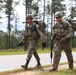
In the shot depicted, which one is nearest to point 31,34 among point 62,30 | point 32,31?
point 32,31

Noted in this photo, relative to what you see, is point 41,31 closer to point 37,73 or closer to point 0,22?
point 37,73

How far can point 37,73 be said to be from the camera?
11.4 metres

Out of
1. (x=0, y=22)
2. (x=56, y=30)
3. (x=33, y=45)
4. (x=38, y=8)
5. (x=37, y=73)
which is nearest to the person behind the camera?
(x=37, y=73)

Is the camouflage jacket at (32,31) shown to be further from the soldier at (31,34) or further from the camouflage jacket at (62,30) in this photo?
the camouflage jacket at (62,30)

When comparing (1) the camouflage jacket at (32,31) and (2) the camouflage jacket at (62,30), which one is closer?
(2) the camouflage jacket at (62,30)

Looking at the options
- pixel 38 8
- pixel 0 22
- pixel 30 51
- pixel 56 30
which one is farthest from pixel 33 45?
pixel 38 8

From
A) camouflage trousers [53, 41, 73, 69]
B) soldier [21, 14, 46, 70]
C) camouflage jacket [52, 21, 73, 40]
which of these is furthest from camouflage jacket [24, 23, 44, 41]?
camouflage trousers [53, 41, 73, 69]

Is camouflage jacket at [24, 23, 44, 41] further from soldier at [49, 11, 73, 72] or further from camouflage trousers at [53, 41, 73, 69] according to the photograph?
camouflage trousers at [53, 41, 73, 69]

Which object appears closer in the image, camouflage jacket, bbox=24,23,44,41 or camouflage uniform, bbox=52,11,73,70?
camouflage uniform, bbox=52,11,73,70

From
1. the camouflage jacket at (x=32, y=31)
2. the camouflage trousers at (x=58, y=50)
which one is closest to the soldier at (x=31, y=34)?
the camouflage jacket at (x=32, y=31)

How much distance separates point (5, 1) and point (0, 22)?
5.02 metres

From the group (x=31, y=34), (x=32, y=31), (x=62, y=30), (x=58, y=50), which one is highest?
(x=62, y=30)

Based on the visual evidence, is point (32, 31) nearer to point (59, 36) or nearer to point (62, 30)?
point (59, 36)

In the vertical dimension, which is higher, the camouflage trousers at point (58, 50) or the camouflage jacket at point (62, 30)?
the camouflage jacket at point (62, 30)
